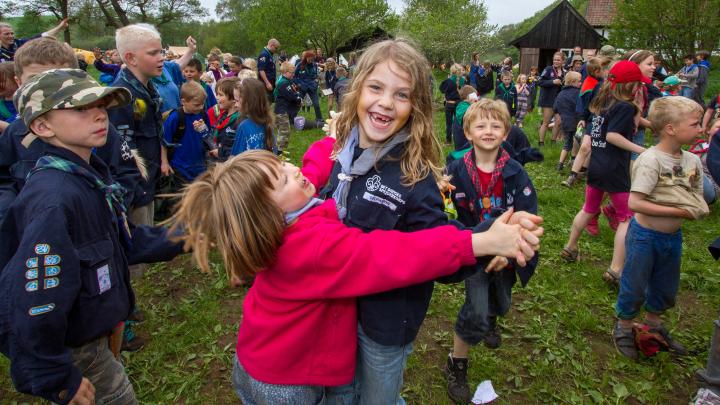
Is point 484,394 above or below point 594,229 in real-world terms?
below

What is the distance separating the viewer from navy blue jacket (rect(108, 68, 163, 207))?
12.9 ft

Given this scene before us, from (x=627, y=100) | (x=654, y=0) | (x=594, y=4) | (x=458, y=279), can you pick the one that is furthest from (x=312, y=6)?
Result: (x=458, y=279)

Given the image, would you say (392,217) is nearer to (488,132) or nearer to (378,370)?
(378,370)

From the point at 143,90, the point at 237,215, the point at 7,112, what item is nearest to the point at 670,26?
the point at 143,90

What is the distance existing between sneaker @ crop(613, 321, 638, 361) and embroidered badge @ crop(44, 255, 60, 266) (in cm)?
398

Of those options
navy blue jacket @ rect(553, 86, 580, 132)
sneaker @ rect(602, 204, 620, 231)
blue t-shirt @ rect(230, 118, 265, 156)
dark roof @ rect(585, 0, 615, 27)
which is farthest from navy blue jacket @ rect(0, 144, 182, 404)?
dark roof @ rect(585, 0, 615, 27)

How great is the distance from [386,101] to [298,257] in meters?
0.75

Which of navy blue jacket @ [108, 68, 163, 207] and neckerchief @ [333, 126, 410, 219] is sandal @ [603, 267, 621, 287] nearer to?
neckerchief @ [333, 126, 410, 219]

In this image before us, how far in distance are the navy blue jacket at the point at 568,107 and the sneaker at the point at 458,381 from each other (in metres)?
6.73

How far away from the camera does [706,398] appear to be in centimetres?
281

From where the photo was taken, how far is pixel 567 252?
5023mm

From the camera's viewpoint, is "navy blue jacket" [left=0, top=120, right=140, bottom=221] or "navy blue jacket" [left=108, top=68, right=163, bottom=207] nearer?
"navy blue jacket" [left=0, top=120, right=140, bottom=221]

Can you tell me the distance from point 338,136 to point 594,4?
1808 inches

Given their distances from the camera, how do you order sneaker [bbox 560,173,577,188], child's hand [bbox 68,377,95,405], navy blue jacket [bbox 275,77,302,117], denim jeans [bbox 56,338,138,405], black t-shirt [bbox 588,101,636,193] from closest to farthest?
child's hand [bbox 68,377,95,405] → denim jeans [bbox 56,338,138,405] → black t-shirt [bbox 588,101,636,193] → sneaker [bbox 560,173,577,188] → navy blue jacket [bbox 275,77,302,117]
